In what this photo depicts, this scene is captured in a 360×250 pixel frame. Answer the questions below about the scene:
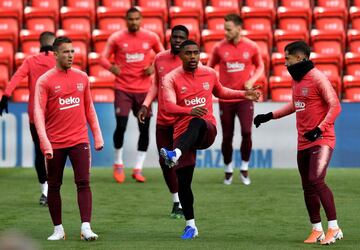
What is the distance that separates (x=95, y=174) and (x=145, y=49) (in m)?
2.30

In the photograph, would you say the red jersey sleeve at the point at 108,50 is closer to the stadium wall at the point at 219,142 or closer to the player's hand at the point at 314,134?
the stadium wall at the point at 219,142

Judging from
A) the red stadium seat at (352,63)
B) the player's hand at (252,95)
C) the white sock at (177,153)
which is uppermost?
the player's hand at (252,95)

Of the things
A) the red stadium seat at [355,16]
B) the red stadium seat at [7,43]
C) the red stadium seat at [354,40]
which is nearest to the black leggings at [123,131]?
the red stadium seat at [7,43]

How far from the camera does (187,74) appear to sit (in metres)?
8.69

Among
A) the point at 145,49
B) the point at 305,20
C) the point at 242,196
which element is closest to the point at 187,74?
the point at 242,196

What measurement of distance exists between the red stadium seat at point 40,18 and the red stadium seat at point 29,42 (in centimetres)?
41

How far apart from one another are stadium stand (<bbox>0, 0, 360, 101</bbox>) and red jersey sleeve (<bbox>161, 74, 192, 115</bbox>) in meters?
7.51

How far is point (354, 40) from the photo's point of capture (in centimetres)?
1708

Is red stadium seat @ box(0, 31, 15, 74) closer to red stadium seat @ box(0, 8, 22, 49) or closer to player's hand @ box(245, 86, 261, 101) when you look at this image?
red stadium seat @ box(0, 8, 22, 49)

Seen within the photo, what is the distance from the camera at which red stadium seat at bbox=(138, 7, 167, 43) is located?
17109mm

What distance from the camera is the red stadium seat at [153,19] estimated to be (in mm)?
17109

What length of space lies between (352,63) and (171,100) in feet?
28.0

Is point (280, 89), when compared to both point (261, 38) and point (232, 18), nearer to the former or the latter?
point (261, 38)

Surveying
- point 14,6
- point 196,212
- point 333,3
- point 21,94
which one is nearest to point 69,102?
point 196,212
